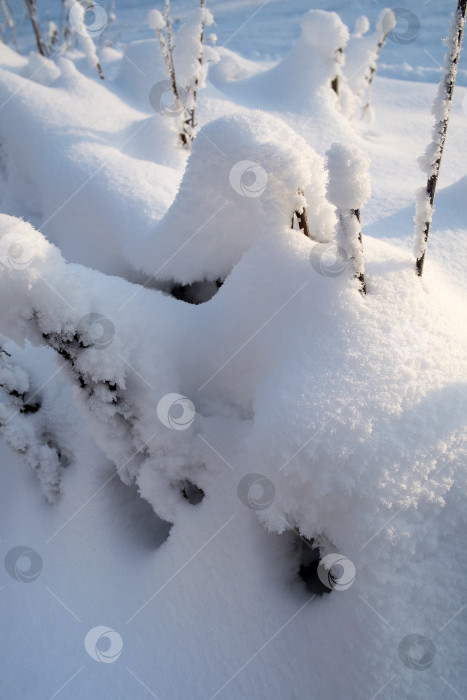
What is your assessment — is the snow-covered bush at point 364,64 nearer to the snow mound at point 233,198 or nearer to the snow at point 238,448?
the snow at point 238,448

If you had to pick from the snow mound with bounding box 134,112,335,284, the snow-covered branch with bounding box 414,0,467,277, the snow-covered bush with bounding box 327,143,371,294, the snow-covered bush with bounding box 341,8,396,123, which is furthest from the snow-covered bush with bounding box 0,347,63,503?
the snow-covered bush with bounding box 341,8,396,123

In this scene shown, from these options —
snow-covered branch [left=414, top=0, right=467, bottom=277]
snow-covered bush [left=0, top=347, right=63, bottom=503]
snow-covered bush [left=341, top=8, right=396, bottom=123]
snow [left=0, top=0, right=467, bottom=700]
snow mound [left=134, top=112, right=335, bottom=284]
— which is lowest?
snow-covered bush [left=0, top=347, right=63, bottom=503]

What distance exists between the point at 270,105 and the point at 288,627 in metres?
3.62

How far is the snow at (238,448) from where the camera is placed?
1.13 m

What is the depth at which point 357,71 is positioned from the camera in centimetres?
416

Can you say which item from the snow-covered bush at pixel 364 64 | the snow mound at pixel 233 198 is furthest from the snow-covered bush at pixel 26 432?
the snow-covered bush at pixel 364 64

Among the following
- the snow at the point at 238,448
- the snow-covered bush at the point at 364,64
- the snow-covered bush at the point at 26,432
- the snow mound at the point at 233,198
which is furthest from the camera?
the snow-covered bush at the point at 364,64

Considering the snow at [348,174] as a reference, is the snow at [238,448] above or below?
Result: below

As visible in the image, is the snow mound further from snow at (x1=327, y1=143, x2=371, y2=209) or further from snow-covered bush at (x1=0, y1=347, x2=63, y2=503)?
snow-covered bush at (x1=0, y1=347, x2=63, y2=503)

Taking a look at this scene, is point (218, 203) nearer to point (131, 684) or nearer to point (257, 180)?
point (257, 180)

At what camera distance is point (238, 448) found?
1472 mm

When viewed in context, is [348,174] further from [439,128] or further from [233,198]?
[233,198]

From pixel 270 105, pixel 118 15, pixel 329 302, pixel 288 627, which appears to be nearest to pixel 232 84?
pixel 270 105

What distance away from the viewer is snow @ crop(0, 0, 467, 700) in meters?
1.13
